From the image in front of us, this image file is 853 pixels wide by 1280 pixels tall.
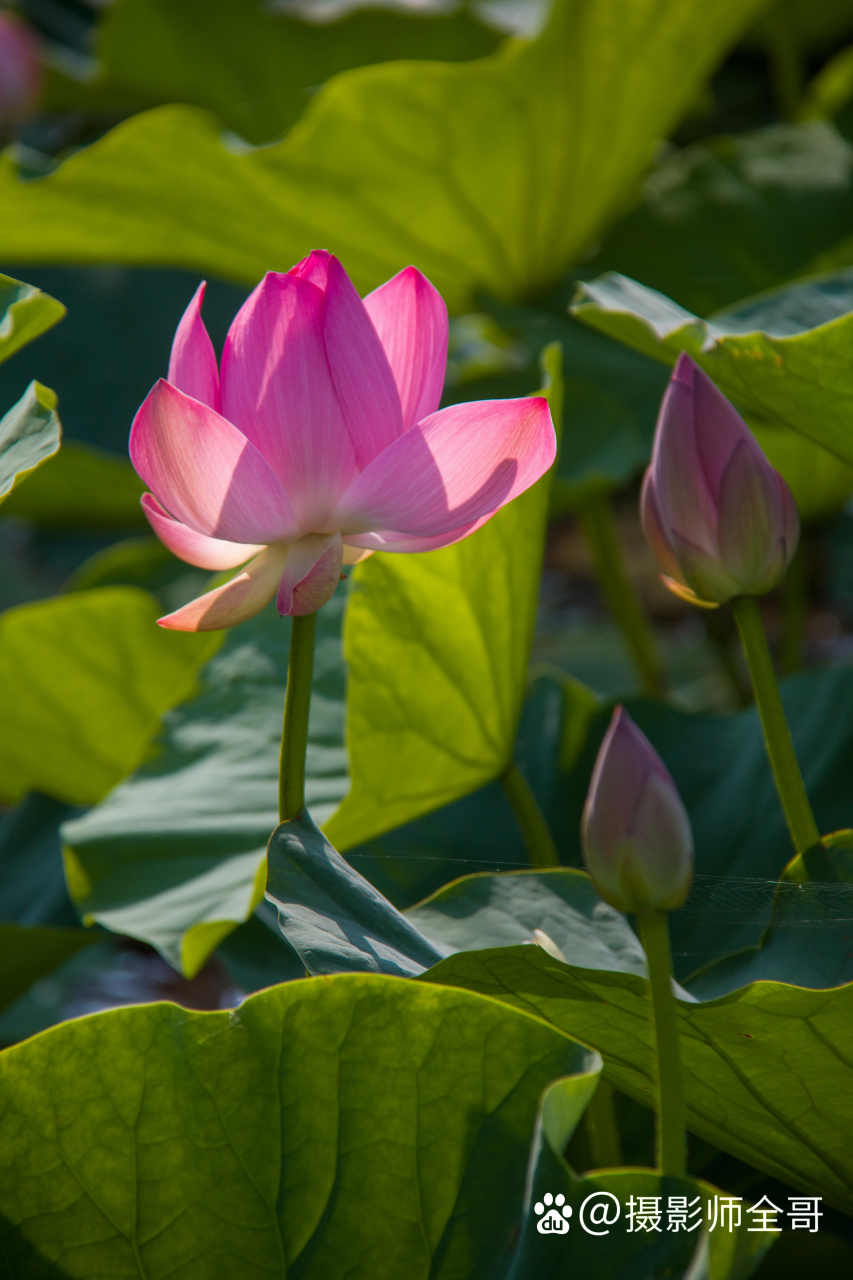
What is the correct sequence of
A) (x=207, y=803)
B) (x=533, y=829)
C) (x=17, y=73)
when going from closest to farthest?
(x=533, y=829) → (x=207, y=803) → (x=17, y=73)

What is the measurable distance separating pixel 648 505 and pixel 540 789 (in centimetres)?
40

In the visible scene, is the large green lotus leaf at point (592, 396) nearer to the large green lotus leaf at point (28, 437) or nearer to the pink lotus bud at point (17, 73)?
the large green lotus leaf at point (28, 437)

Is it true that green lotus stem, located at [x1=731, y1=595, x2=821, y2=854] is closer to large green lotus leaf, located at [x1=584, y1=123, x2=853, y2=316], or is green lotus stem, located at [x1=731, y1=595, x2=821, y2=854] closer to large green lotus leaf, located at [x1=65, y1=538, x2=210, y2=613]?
large green lotus leaf, located at [x1=584, y1=123, x2=853, y2=316]

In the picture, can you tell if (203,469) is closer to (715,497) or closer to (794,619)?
(715,497)

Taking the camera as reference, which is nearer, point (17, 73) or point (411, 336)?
point (411, 336)

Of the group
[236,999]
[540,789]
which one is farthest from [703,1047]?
[236,999]

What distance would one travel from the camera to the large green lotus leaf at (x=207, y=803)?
0.79 meters

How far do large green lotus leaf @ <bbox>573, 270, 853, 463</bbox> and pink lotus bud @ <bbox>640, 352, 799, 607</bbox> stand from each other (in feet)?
0.29

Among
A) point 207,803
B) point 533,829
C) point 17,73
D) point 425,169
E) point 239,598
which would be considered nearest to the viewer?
point 239,598

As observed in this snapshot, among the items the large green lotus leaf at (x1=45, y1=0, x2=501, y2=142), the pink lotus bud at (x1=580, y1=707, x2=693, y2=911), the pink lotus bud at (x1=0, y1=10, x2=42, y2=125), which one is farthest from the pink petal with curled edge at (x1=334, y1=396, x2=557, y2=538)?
the pink lotus bud at (x1=0, y1=10, x2=42, y2=125)

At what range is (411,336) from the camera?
19.5 inches

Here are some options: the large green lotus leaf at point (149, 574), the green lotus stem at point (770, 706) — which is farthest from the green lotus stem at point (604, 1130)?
the large green lotus leaf at point (149, 574)

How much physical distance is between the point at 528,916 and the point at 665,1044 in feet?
0.63

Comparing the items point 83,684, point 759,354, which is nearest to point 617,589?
point 83,684
